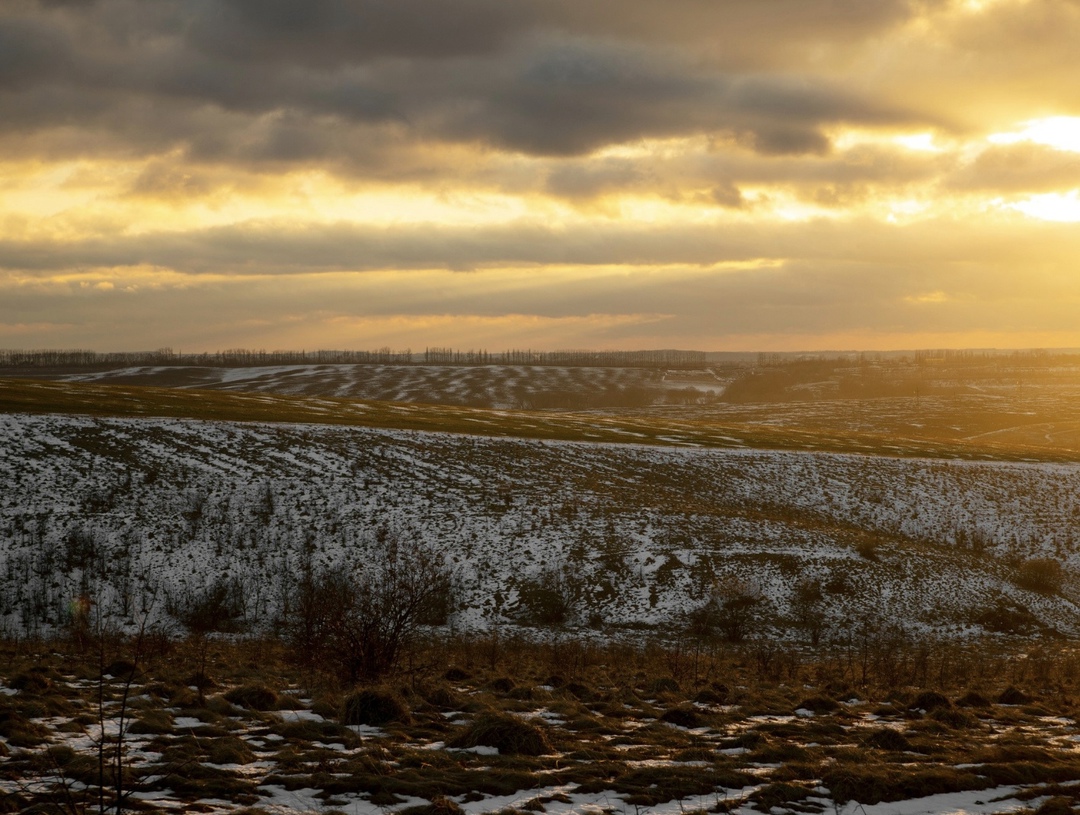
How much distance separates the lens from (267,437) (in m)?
51.2

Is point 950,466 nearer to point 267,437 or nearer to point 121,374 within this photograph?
point 267,437

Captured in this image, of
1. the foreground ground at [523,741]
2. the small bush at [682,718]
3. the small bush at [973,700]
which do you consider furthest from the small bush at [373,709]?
the small bush at [973,700]

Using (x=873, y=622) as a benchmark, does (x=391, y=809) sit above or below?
above

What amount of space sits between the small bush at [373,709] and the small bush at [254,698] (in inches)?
63.4

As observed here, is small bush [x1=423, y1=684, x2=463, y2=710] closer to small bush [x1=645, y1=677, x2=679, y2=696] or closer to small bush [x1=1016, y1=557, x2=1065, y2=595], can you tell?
small bush [x1=645, y1=677, x2=679, y2=696]

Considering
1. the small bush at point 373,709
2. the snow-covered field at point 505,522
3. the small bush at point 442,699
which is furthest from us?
the snow-covered field at point 505,522

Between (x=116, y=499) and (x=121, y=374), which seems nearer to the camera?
(x=116, y=499)

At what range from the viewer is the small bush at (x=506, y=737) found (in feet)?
45.7

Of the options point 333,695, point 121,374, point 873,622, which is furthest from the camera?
point 121,374

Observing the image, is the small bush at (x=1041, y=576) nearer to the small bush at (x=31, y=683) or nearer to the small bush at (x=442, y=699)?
the small bush at (x=442, y=699)

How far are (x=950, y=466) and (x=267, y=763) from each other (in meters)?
54.5

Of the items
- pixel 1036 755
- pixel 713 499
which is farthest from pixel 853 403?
pixel 1036 755

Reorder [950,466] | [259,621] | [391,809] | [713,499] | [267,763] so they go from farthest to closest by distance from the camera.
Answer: [950,466] < [713,499] < [259,621] < [267,763] < [391,809]

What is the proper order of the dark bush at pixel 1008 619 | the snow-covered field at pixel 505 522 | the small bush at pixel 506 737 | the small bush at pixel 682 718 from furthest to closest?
the dark bush at pixel 1008 619 < the snow-covered field at pixel 505 522 < the small bush at pixel 682 718 < the small bush at pixel 506 737
